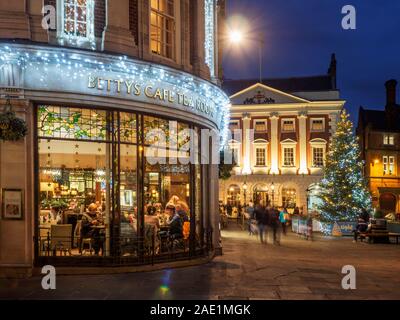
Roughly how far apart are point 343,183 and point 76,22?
897 inches

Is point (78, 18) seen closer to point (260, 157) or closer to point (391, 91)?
point (260, 157)

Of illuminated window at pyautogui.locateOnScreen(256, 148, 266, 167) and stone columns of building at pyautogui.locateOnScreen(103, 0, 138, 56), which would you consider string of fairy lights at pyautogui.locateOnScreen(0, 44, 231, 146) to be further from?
illuminated window at pyautogui.locateOnScreen(256, 148, 266, 167)

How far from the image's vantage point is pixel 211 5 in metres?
17.0

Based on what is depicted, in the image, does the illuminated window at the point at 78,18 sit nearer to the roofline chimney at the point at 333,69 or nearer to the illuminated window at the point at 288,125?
the illuminated window at the point at 288,125

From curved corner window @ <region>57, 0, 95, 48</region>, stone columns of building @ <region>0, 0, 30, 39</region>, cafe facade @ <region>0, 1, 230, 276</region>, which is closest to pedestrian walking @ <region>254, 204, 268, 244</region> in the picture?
cafe facade @ <region>0, 1, 230, 276</region>

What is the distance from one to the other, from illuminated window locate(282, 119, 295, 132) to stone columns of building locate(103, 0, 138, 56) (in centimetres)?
3932

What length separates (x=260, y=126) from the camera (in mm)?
51875

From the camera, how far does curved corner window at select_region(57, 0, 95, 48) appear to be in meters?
12.4

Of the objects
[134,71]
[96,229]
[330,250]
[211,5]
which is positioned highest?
[211,5]

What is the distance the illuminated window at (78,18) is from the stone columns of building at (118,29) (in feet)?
1.34

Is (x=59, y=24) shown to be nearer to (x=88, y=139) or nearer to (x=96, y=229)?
(x=88, y=139)

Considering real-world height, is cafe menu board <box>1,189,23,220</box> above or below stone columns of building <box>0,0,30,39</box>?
below
